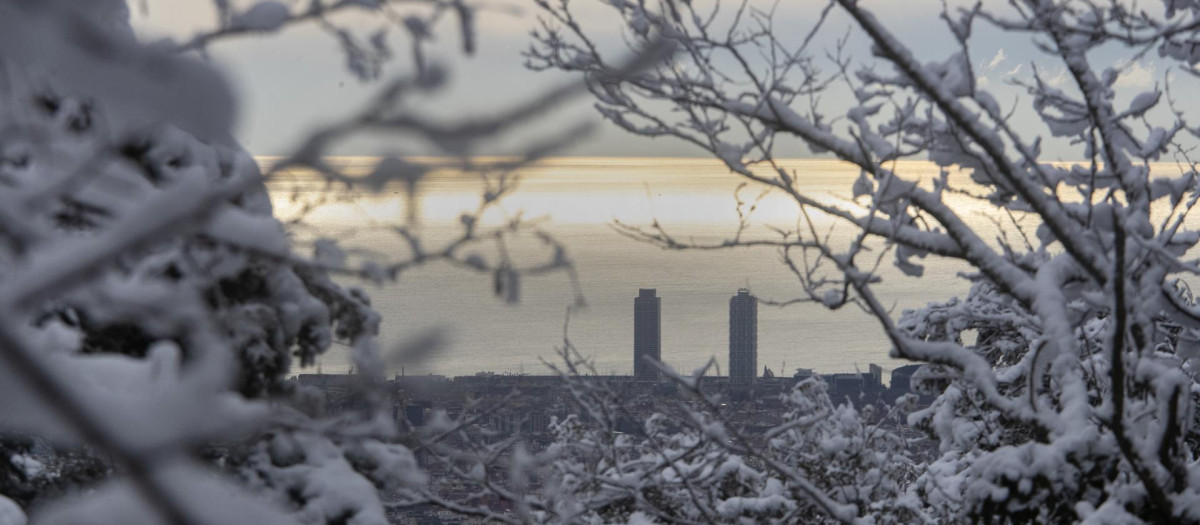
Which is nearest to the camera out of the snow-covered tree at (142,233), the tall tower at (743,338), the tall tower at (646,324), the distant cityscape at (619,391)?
the snow-covered tree at (142,233)

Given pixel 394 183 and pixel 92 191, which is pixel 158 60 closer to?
pixel 394 183

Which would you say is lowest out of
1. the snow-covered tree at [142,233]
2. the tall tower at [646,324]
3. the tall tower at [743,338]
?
the tall tower at [743,338]


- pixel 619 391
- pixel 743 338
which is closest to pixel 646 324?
pixel 619 391

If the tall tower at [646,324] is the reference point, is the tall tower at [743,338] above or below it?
below

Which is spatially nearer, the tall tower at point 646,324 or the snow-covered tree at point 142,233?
the snow-covered tree at point 142,233

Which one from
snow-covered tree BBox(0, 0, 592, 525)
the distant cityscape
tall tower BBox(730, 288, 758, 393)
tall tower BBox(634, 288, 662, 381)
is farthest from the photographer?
tall tower BBox(730, 288, 758, 393)

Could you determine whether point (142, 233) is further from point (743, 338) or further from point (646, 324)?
point (743, 338)

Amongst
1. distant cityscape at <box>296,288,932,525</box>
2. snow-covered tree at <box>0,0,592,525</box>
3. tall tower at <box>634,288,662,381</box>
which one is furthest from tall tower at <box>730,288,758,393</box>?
snow-covered tree at <box>0,0,592,525</box>

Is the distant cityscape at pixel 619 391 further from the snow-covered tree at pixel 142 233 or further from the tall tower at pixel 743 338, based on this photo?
the snow-covered tree at pixel 142 233

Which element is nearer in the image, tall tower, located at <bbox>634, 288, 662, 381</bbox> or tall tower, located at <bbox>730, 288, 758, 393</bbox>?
tall tower, located at <bbox>634, 288, 662, 381</bbox>

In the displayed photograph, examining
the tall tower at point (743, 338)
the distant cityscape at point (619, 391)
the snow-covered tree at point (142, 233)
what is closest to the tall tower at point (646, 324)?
the distant cityscape at point (619, 391)

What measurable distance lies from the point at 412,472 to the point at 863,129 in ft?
12.9

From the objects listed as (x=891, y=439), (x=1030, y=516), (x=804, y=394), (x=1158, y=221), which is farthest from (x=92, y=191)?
(x=891, y=439)

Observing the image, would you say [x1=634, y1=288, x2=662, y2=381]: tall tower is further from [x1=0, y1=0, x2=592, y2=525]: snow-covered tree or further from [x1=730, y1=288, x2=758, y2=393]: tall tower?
[x1=0, y1=0, x2=592, y2=525]: snow-covered tree
